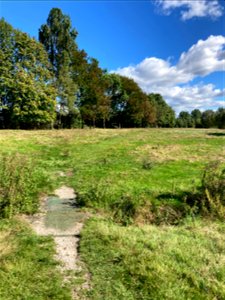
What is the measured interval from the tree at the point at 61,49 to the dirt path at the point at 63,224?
28.8 m

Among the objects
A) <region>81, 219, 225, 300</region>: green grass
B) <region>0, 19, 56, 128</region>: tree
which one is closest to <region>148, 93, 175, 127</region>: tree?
<region>0, 19, 56, 128</region>: tree

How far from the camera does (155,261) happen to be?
4734 mm

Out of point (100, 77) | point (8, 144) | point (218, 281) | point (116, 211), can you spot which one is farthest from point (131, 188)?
point (100, 77)

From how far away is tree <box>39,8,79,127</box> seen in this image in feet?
118

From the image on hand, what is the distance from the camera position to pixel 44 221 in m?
6.53

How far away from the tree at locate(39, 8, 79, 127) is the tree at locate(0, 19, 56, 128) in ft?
8.54

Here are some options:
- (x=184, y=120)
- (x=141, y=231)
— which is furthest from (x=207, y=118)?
(x=141, y=231)

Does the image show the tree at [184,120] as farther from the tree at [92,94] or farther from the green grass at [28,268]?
the green grass at [28,268]

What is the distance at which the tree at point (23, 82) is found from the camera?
30.5 m

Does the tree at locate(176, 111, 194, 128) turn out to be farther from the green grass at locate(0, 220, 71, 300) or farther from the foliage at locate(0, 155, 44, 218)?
the green grass at locate(0, 220, 71, 300)

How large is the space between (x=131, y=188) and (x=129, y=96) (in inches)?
1815

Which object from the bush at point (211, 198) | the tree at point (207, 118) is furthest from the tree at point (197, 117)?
the bush at point (211, 198)

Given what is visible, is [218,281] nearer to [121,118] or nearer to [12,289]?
[12,289]

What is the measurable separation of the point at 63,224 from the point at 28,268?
72.6 inches
